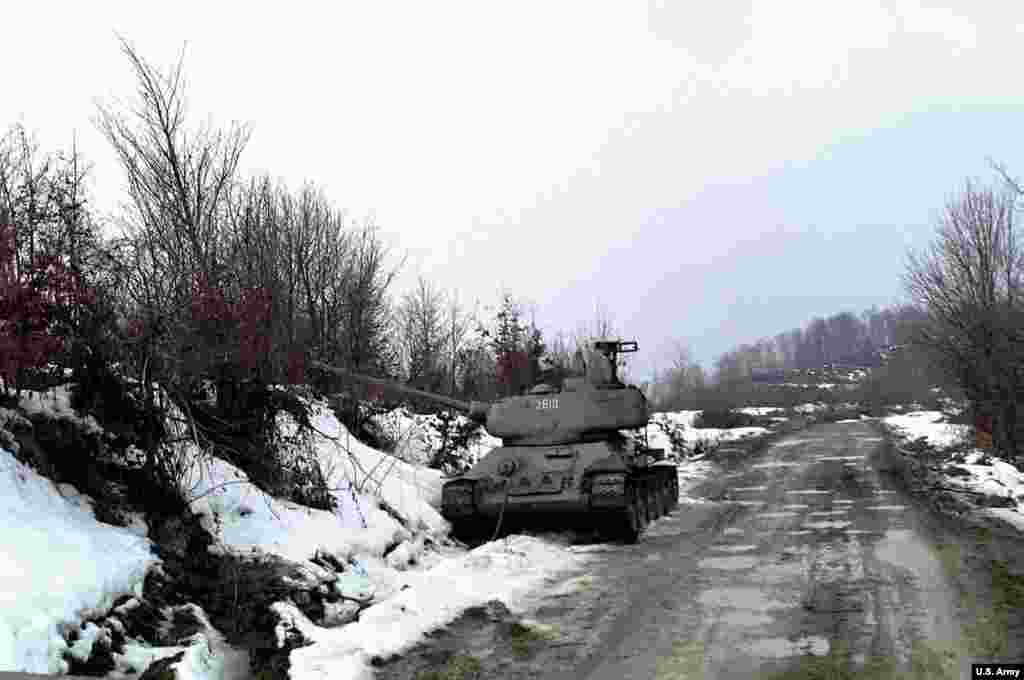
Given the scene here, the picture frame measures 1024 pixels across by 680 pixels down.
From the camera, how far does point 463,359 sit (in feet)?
92.4

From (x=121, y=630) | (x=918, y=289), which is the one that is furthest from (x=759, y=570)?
(x=918, y=289)

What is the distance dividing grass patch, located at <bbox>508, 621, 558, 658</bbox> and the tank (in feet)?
14.1

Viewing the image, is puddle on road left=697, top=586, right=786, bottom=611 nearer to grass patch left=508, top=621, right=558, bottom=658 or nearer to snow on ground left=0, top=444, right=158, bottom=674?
grass patch left=508, top=621, right=558, bottom=658

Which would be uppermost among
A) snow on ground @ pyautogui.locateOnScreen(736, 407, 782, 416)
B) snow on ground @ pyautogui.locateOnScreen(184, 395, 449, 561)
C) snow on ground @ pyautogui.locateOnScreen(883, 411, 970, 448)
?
snow on ground @ pyautogui.locateOnScreen(184, 395, 449, 561)

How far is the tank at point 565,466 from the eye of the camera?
37.8ft

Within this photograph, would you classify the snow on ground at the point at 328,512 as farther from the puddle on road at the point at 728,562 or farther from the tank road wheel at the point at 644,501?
the puddle on road at the point at 728,562

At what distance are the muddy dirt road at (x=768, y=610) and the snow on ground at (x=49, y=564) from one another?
2.20 m

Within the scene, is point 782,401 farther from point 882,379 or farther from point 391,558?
point 391,558

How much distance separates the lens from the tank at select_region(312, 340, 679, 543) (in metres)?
11.5

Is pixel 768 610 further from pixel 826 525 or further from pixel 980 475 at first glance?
pixel 980 475

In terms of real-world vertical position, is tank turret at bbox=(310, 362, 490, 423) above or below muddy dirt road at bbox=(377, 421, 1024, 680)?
above

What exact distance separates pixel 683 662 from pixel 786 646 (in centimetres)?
83

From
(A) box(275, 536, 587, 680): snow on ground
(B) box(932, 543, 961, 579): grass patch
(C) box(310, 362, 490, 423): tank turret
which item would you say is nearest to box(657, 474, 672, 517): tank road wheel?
(C) box(310, 362, 490, 423): tank turret

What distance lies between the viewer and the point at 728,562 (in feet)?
31.4
